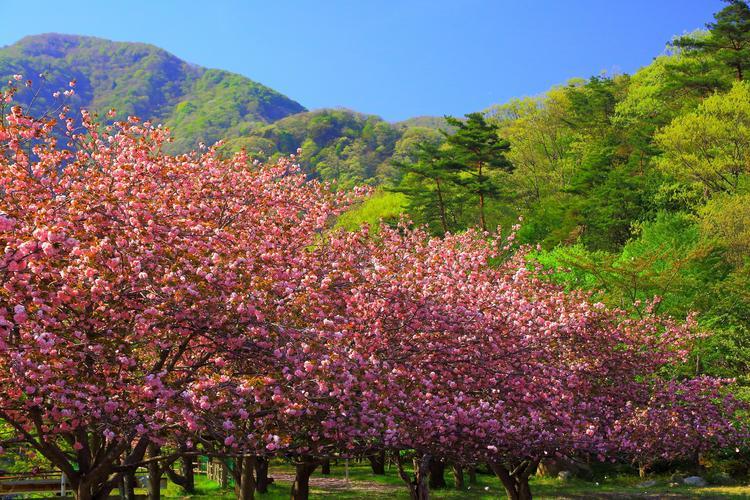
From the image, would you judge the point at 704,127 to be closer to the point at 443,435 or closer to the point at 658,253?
the point at 658,253

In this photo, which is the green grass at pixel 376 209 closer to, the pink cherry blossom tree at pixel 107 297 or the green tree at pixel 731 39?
the green tree at pixel 731 39

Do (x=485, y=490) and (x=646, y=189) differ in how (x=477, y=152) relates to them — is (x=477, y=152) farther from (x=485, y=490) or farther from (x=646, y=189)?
(x=485, y=490)

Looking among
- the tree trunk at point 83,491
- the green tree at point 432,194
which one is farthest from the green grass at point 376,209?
the tree trunk at point 83,491

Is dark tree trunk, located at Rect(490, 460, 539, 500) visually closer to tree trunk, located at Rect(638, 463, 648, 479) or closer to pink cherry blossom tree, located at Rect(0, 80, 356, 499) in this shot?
pink cherry blossom tree, located at Rect(0, 80, 356, 499)

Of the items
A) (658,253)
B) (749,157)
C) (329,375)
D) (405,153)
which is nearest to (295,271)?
(329,375)

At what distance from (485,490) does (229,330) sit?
25.5 m

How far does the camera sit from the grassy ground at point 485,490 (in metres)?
30.6

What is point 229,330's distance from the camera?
1056 cm

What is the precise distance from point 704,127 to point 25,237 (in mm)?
53591

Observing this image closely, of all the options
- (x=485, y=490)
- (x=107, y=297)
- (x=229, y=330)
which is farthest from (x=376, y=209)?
(x=107, y=297)

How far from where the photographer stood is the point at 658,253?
39.3m

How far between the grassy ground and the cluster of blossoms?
1337 centimetres

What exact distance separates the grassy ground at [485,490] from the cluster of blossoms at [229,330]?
43.9 ft

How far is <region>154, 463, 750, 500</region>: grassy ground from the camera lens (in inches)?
1207
